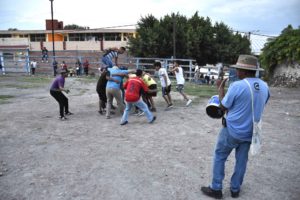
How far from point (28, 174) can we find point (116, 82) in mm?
4336

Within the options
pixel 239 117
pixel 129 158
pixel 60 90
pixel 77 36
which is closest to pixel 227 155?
pixel 239 117

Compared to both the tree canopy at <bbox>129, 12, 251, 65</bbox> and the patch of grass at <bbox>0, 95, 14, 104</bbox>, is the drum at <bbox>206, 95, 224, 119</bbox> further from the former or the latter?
the tree canopy at <bbox>129, 12, 251, 65</bbox>

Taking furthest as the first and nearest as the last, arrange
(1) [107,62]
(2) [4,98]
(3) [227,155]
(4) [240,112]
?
(2) [4,98] → (1) [107,62] → (3) [227,155] → (4) [240,112]

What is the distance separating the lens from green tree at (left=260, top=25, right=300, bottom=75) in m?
17.8

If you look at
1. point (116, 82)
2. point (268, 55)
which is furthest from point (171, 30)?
point (116, 82)

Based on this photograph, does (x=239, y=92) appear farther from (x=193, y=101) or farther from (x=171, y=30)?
(x=171, y=30)

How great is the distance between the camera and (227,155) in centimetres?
424

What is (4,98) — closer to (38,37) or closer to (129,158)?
(129,158)

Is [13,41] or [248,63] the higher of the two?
[13,41]

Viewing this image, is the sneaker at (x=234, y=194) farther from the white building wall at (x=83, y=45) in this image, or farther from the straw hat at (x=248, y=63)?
the white building wall at (x=83, y=45)

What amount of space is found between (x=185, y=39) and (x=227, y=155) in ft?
93.8

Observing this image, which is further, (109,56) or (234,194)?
(109,56)

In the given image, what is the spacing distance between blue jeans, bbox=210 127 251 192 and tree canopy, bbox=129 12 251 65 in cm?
2687

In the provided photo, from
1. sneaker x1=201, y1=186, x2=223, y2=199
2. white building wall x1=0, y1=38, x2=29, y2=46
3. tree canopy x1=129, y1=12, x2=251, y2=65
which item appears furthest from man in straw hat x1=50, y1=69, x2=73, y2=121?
white building wall x1=0, y1=38, x2=29, y2=46
